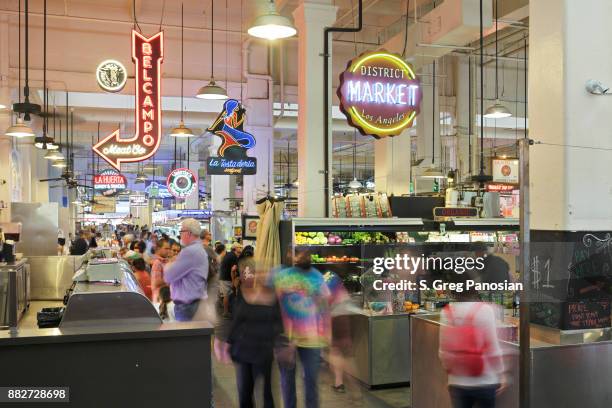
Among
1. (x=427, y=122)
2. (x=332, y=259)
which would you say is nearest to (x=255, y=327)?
(x=332, y=259)

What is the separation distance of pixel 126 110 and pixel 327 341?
48.9 ft

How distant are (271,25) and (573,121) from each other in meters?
3.30

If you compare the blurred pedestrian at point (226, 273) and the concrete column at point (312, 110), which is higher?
the concrete column at point (312, 110)

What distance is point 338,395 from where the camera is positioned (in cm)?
671

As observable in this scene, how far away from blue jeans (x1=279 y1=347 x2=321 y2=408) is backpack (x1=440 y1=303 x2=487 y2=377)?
1.31 metres

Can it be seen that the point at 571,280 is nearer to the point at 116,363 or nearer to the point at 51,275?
the point at 116,363

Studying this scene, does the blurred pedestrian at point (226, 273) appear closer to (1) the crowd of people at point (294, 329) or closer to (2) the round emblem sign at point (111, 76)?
(1) the crowd of people at point (294, 329)

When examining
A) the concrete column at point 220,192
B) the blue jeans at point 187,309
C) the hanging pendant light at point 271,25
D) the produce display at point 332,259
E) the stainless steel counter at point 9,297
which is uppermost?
the hanging pendant light at point 271,25

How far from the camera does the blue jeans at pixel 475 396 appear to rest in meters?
4.12

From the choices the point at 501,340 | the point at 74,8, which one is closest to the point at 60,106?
the point at 74,8

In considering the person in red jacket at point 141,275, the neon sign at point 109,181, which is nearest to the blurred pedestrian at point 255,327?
the person in red jacket at point 141,275

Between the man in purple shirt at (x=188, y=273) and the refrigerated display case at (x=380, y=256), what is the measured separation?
1.42m

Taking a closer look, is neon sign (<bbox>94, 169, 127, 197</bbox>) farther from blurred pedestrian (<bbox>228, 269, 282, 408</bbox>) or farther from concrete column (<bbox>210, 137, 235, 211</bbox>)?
blurred pedestrian (<bbox>228, 269, 282, 408</bbox>)

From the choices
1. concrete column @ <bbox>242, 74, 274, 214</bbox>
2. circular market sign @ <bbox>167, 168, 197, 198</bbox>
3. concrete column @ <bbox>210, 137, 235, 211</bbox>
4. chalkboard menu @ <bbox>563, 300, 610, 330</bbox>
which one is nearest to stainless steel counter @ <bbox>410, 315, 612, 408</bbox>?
chalkboard menu @ <bbox>563, 300, 610, 330</bbox>
